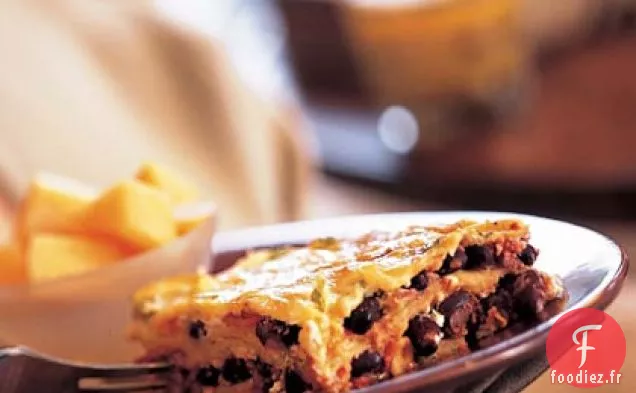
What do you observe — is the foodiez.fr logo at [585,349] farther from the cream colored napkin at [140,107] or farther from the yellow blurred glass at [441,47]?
the yellow blurred glass at [441,47]

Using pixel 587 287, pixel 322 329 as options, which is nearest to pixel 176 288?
pixel 322 329

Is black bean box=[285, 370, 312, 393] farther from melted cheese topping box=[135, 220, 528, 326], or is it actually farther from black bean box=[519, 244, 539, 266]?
black bean box=[519, 244, 539, 266]

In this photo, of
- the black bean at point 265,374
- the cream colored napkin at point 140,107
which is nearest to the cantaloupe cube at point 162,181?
the black bean at point 265,374

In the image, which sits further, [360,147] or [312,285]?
[360,147]

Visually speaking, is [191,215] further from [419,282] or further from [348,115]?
[348,115]

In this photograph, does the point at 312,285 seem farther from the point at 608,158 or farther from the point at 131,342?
the point at 608,158

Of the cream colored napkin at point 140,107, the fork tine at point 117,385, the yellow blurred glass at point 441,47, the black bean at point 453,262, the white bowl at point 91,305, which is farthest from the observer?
the yellow blurred glass at point 441,47

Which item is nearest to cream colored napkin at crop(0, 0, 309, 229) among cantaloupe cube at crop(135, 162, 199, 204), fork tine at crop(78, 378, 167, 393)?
cantaloupe cube at crop(135, 162, 199, 204)
